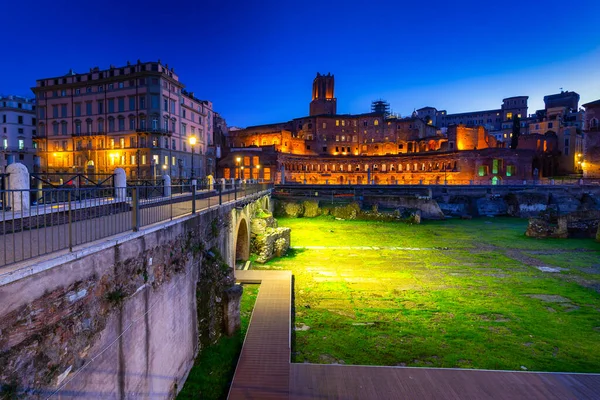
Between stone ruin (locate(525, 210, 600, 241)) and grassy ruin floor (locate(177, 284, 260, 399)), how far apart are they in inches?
1220

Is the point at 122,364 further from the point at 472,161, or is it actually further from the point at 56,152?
the point at 472,161

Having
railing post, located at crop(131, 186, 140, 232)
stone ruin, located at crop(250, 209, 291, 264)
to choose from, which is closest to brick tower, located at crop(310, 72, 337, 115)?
stone ruin, located at crop(250, 209, 291, 264)

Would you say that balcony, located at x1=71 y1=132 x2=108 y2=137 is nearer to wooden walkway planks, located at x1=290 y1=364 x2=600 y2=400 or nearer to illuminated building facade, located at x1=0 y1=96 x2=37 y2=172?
illuminated building facade, located at x1=0 y1=96 x2=37 y2=172

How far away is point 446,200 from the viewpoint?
170 ft

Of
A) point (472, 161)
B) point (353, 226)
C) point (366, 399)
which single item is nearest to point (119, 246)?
point (366, 399)

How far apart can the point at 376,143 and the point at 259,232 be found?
72630 mm

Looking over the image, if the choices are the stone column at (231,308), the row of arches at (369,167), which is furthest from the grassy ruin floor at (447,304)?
the row of arches at (369,167)

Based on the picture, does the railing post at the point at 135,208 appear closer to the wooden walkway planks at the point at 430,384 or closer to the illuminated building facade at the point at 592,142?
the wooden walkway planks at the point at 430,384

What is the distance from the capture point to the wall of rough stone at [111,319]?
3980 mm

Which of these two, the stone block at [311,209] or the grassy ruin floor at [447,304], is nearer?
the grassy ruin floor at [447,304]

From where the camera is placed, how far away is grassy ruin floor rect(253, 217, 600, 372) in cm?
1093

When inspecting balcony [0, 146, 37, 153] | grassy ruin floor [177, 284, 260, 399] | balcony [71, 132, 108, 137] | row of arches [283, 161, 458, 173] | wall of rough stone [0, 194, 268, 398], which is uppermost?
balcony [71, 132, 108, 137]

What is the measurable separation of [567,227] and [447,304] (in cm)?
2467

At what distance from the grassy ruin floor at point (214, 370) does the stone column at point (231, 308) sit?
11.0 inches
